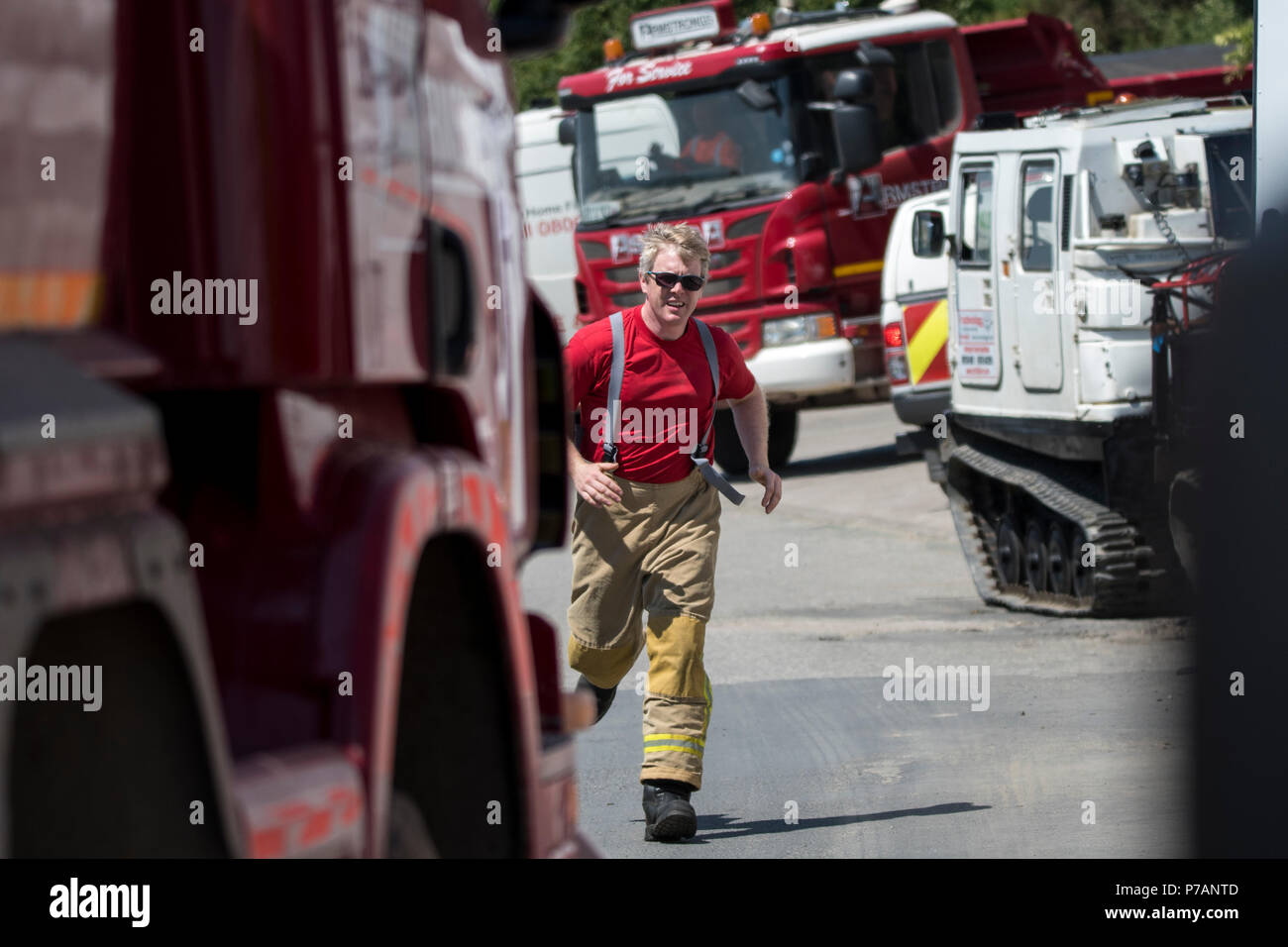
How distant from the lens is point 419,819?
372cm

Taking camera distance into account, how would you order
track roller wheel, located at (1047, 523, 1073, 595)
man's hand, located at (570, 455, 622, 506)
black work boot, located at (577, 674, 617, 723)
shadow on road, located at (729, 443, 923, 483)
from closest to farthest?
man's hand, located at (570, 455, 622, 506) → black work boot, located at (577, 674, 617, 723) → track roller wheel, located at (1047, 523, 1073, 595) → shadow on road, located at (729, 443, 923, 483)

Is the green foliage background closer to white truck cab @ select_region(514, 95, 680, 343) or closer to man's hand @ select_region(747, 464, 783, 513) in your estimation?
white truck cab @ select_region(514, 95, 680, 343)

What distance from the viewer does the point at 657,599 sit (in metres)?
7.25

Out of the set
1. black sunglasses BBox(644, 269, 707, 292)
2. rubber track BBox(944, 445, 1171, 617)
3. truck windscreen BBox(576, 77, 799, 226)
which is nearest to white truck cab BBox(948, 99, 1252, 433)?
rubber track BBox(944, 445, 1171, 617)

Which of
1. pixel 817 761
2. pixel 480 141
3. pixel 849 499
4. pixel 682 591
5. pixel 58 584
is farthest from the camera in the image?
pixel 849 499

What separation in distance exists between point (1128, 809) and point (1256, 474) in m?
5.07

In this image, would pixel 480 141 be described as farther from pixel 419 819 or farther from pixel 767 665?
pixel 767 665

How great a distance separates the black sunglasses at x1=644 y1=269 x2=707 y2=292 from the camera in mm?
7172

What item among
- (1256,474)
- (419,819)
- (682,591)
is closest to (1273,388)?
(1256,474)

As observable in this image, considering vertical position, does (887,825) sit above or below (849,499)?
below

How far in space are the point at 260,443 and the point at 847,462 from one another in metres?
18.4

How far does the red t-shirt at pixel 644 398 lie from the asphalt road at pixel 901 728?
1.25 m

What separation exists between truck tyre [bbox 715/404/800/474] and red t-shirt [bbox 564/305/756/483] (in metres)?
12.2

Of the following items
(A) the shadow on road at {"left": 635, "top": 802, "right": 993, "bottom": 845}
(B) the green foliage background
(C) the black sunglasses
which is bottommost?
(A) the shadow on road at {"left": 635, "top": 802, "right": 993, "bottom": 845}
